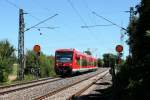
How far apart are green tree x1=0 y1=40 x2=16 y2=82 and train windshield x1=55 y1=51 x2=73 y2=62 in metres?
9.36

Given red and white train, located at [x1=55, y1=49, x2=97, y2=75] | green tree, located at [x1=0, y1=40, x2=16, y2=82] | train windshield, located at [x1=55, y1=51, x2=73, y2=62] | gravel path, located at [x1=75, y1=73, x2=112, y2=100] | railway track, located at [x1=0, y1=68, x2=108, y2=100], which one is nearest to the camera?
gravel path, located at [x1=75, y1=73, x2=112, y2=100]

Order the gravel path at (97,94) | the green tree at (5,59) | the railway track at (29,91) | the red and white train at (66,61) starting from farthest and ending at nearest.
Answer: the red and white train at (66,61) → the green tree at (5,59) → the railway track at (29,91) → the gravel path at (97,94)

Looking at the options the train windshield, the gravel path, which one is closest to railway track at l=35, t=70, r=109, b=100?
the gravel path

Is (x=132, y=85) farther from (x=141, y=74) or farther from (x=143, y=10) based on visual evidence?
(x=143, y=10)

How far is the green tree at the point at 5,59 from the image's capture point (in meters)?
47.9

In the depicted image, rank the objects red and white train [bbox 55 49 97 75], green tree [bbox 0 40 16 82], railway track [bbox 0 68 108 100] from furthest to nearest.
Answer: red and white train [bbox 55 49 97 75]
green tree [bbox 0 40 16 82]
railway track [bbox 0 68 108 100]

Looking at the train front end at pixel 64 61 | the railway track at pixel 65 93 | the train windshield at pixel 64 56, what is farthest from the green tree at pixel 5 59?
the railway track at pixel 65 93

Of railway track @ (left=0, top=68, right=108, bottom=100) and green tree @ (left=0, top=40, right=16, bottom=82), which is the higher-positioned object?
green tree @ (left=0, top=40, right=16, bottom=82)

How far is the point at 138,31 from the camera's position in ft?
71.9

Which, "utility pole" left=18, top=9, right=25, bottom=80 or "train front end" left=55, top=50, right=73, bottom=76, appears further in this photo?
"train front end" left=55, top=50, right=73, bottom=76

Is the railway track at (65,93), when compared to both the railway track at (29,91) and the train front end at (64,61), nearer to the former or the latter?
the railway track at (29,91)

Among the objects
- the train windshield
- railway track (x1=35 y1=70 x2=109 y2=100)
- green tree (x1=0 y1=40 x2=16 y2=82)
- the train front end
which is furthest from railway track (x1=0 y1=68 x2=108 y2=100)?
the train windshield

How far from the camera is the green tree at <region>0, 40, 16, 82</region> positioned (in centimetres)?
4791

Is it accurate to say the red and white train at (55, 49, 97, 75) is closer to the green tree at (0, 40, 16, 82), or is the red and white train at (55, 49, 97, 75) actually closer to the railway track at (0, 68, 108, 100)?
the green tree at (0, 40, 16, 82)
